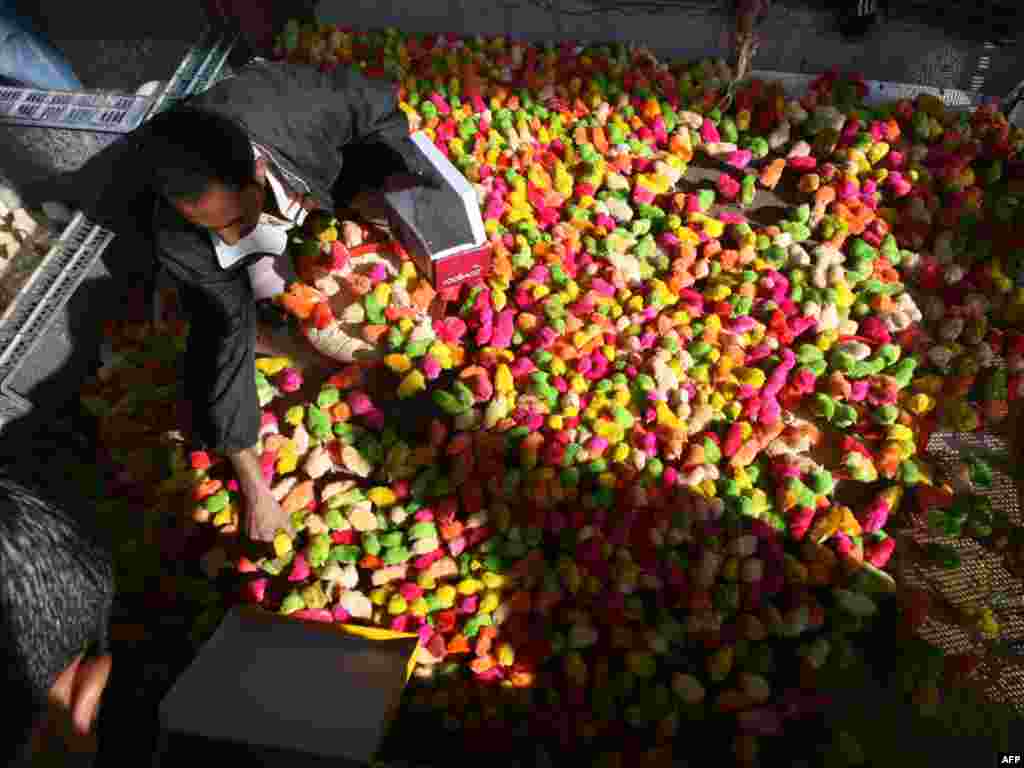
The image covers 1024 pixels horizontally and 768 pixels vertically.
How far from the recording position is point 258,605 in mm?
1576

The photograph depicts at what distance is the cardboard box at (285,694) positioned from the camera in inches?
45.4

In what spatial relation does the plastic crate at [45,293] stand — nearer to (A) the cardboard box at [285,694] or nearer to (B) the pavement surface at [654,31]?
(B) the pavement surface at [654,31]

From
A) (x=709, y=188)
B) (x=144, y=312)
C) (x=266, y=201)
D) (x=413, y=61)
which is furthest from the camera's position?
(x=413, y=61)

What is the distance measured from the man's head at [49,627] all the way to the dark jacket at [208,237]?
440 mm

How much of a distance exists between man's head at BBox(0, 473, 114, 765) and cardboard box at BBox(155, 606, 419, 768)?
17cm

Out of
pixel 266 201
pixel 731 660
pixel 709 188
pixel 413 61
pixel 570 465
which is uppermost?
pixel 413 61

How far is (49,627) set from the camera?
864mm

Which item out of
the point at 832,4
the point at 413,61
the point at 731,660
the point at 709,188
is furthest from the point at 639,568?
the point at 832,4

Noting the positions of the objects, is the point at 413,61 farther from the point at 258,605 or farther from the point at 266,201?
the point at 258,605

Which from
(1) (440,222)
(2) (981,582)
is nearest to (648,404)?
(1) (440,222)

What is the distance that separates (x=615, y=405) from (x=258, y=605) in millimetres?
1017

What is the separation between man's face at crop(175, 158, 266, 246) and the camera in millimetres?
1201

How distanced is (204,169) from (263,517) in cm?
83

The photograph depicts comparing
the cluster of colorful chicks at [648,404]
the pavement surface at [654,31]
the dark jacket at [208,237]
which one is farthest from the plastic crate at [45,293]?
the pavement surface at [654,31]
